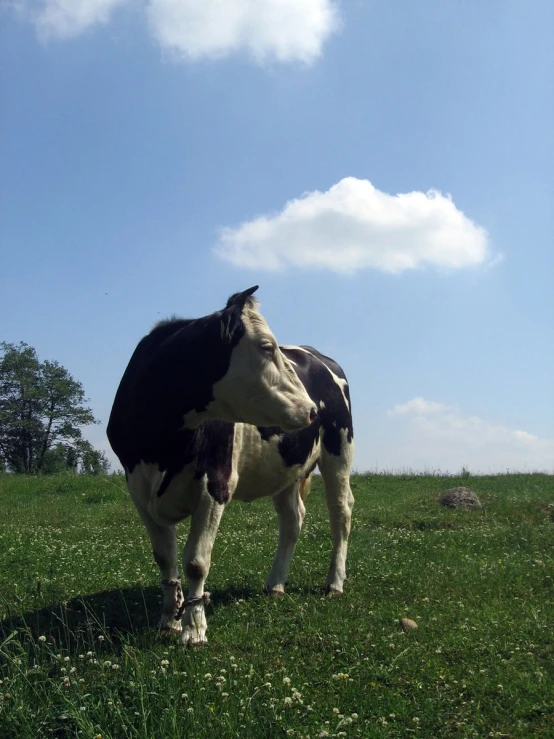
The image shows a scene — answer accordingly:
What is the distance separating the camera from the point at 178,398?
685cm

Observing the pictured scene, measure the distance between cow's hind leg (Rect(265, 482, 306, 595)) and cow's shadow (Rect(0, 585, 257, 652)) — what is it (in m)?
0.35

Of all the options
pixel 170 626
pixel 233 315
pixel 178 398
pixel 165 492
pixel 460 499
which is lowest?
pixel 170 626

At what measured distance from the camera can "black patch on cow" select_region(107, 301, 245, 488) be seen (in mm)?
6805

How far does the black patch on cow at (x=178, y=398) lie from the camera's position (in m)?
6.80

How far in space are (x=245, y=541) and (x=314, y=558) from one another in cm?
190

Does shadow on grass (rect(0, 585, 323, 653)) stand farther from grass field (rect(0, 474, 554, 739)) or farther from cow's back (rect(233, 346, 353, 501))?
cow's back (rect(233, 346, 353, 501))

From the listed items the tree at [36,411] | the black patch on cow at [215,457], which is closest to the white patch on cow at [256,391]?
the black patch on cow at [215,457]

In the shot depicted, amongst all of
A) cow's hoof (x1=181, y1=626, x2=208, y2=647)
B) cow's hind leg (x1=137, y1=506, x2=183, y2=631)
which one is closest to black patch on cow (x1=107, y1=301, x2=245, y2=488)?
cow's hind leg (x1=137, y1=506, x2=183, y2=631)

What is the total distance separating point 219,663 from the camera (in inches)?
230

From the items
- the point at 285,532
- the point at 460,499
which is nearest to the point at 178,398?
the point at 285,532

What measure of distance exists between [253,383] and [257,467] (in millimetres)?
1726

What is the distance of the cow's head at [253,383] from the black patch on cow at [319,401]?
1.72m

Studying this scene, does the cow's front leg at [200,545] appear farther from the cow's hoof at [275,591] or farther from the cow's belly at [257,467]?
the cow's hoof at [275,591]

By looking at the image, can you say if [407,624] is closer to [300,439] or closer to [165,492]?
[300,439]
